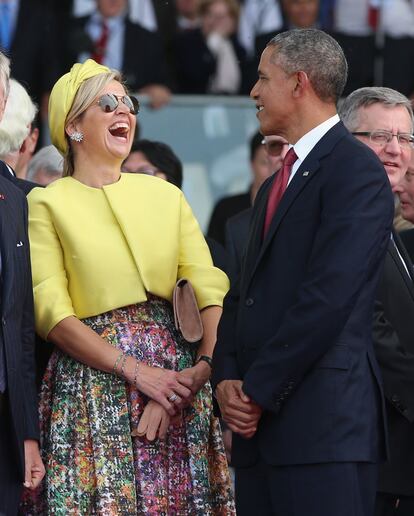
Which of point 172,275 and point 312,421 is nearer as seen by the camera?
point 312,421

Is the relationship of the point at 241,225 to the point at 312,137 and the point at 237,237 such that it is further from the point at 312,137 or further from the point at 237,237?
the point at 312,137

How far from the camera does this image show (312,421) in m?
3.87

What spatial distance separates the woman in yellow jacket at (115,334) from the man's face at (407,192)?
1.07 meters

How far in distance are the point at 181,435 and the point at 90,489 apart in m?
0.40

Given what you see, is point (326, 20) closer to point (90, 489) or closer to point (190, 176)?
point (190, 176)

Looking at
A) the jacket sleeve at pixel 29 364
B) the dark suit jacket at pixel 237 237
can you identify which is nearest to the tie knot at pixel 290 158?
the jacket sleeve at pixel 29 364

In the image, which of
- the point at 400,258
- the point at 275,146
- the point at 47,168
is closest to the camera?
the point at 400,258

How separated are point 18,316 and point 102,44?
5021 mm

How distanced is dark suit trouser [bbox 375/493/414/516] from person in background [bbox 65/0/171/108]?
4.68 meters

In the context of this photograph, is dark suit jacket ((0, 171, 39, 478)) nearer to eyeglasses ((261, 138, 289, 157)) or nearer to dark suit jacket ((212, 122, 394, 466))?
dark suit jacket ((212, 122, 394, 466))

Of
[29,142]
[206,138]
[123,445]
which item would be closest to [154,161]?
[29,142]

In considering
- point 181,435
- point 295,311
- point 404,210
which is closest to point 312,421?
point 295,311

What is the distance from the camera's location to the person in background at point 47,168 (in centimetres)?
584

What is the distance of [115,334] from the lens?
4.43m
